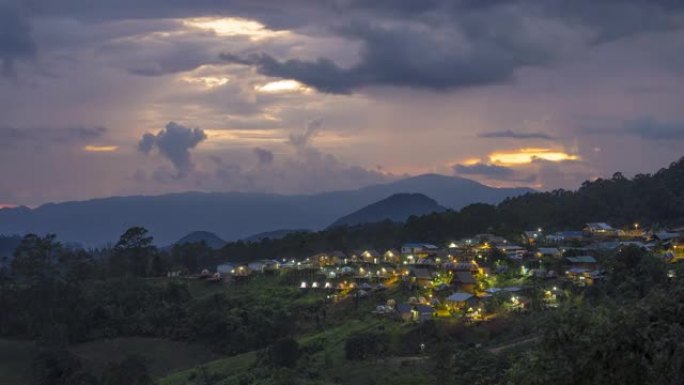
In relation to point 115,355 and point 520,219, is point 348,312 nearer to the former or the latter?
point 115,355

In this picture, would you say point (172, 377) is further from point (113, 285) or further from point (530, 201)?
point (530, 201)

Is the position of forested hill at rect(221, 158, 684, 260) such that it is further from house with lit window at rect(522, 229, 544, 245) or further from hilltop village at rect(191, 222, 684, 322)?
hilltop village at rect(191, 222, 684, 322)

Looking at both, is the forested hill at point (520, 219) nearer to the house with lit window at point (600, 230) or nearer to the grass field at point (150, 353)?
the house with lit window at point (600, 230)

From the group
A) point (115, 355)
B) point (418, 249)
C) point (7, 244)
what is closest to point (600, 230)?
point (418, 249)

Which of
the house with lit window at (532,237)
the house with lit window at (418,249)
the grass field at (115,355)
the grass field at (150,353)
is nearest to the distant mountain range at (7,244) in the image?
the house with lit window at (418,249)

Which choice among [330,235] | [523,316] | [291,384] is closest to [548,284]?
[523,316]

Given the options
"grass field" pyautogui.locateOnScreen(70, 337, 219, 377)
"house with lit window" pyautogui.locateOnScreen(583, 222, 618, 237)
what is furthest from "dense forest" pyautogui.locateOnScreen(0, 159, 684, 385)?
"house with lit window" pyautogui.locateOnScreen(583, 222, 618, 237)

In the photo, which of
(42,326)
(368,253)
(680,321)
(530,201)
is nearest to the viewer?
(680,321)
